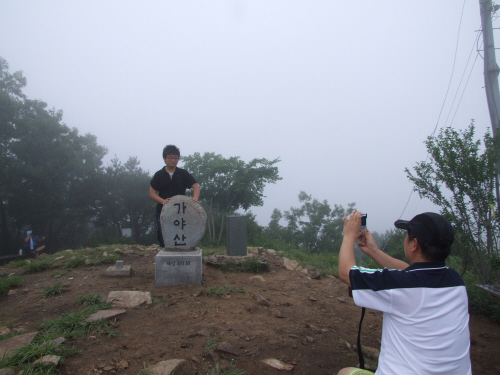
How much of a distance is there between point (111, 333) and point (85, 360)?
43 centimetres

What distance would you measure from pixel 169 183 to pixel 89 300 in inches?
76.1

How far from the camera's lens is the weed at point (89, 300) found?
3.85 metres

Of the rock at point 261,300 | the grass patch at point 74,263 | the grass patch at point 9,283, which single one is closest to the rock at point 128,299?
the rock at point 261,300

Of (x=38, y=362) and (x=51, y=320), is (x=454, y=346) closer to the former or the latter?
(x=38, y=362)

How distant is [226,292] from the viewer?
441 centimetres

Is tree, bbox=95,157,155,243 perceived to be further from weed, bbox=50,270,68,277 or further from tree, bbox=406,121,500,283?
tree, bbox=406,121,500,283

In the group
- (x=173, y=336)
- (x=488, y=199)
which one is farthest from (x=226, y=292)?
(x=488, y=199)

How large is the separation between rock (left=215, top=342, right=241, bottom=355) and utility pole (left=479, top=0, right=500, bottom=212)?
5.23 meters

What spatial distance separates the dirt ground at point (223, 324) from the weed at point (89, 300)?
0.08m

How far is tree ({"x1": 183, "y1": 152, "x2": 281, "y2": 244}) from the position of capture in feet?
46.4

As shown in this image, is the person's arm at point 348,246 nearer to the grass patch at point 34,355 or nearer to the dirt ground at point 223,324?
the dirt ground at point 223,324

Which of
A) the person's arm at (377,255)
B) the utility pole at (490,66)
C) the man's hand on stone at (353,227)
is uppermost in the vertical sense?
the utility pole at (490,66)

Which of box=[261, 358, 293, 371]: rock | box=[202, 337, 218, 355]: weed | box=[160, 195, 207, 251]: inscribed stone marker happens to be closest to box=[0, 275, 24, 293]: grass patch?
box=[160, 195, 207, 251]: inscribed stone marker

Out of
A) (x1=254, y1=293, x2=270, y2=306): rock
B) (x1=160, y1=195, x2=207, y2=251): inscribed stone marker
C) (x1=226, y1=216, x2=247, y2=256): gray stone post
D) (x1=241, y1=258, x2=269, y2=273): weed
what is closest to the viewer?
(x1=254, y1=293, x2=270, y2=306): rock
